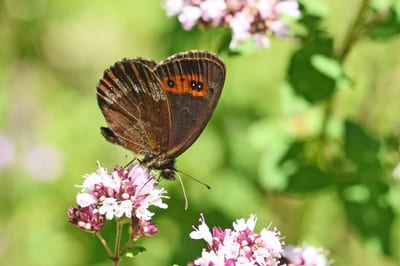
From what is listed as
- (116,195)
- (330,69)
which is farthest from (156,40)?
(116,195)

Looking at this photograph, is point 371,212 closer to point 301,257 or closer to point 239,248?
point 301,257

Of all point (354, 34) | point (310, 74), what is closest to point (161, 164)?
point (310, 74)

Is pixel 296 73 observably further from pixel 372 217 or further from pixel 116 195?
pixel 116 195

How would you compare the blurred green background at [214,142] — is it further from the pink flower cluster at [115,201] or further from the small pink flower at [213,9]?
the pink flower cluster at [115,201]

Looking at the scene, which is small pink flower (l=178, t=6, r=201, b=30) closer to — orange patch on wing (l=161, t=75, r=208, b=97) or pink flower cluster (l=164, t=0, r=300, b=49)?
pink flower cluster (l=164, t=0, r=300, b=49)

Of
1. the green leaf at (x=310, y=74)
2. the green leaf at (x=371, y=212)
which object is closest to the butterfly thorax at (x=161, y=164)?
the green leaf at (x=310, y=74)

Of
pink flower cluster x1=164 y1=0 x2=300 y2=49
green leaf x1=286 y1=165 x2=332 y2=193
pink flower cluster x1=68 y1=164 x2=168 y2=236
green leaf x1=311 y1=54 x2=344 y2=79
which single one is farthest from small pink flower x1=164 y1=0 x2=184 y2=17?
green leaf x1=286 y1=165 x2=332 y2=193

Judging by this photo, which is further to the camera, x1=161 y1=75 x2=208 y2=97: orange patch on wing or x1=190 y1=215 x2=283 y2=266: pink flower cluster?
x1=161 y1=75 x2=208 y2=97: orange patch on wing
